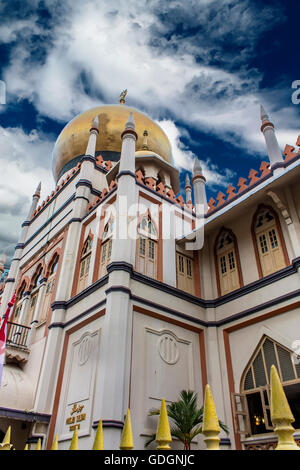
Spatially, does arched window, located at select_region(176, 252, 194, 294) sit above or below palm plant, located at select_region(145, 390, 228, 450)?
above

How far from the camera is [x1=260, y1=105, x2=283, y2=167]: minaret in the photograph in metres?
10.1

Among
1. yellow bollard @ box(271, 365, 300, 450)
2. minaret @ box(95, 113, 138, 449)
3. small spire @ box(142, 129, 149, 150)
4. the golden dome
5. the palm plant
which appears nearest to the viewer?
yellow bollard @ box(271, 365, 300, 450)

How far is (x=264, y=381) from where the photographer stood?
333 inches

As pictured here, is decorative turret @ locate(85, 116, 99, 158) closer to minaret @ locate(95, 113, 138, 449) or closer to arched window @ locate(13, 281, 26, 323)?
minaret @ locate(95, 113, 138, 449)

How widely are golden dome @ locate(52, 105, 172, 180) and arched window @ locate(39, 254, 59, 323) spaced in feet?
21.3

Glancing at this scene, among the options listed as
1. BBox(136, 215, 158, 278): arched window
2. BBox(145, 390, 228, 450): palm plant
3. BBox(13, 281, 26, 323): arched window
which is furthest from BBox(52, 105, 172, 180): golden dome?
BBox(145, 390, 228, 450): palm plant

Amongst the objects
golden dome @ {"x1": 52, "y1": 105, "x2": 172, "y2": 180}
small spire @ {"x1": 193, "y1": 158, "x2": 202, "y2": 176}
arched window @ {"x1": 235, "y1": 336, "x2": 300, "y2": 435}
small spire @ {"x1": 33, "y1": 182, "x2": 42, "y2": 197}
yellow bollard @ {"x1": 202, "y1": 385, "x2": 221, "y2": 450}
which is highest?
golden dome @ {"x1": 52, "y1": 105, "x2": 172, "y2": 180}

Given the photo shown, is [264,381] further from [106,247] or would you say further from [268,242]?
[106,247]

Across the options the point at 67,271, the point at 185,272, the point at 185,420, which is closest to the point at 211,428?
the point at 185,420

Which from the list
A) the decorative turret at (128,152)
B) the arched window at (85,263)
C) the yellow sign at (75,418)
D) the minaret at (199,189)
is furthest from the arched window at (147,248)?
the yellow sign at (75,418)

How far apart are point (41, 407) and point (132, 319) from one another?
330 centimetres

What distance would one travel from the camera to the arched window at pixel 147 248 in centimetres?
1004

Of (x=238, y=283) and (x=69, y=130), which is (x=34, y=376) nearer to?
(x=238, y=283)

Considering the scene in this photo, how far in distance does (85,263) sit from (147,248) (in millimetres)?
2332
